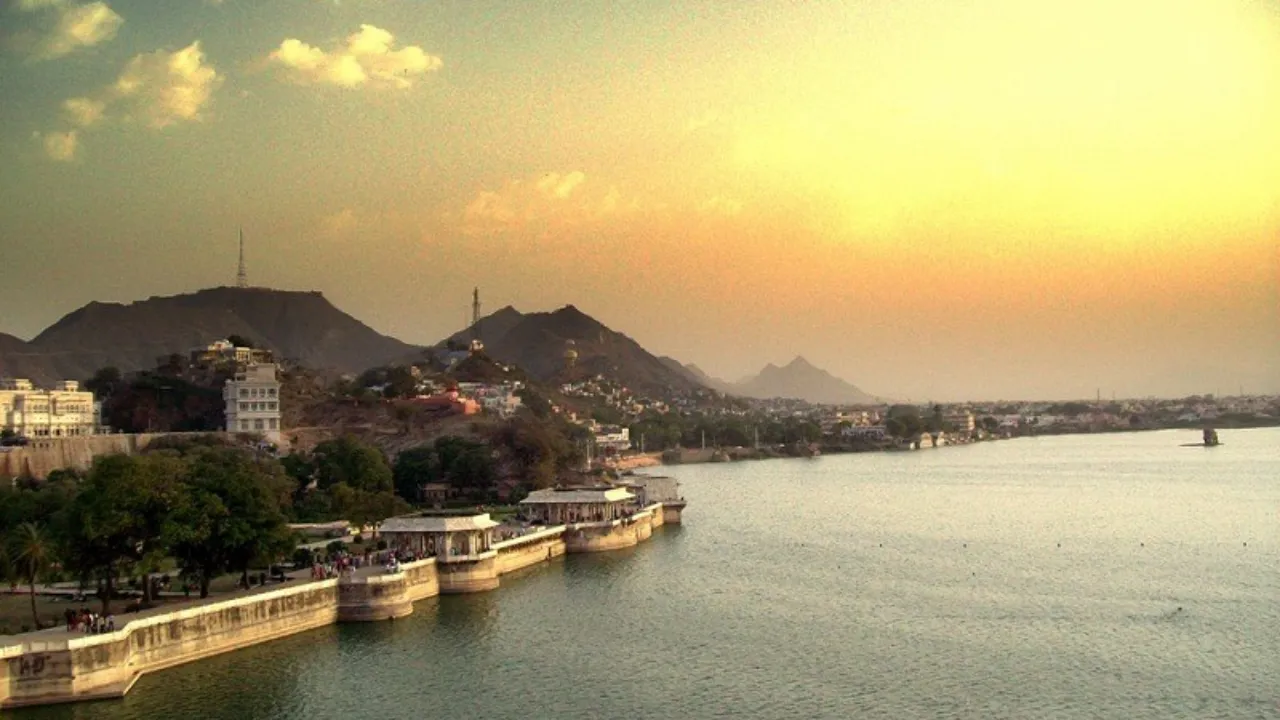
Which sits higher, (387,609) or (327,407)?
(327,407)

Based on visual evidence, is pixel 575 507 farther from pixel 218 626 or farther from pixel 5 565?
pixel 5 565

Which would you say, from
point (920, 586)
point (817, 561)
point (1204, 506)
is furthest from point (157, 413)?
point (1204, 506)

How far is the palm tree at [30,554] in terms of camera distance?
33.6 m

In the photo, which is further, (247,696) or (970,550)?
(970,550)

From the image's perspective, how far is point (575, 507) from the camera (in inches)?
2501

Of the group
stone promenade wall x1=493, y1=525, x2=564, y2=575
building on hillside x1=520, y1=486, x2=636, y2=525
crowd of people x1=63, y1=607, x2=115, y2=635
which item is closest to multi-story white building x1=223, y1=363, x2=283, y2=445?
building on hillside x1=520, y1=486, x2=636, y2=525

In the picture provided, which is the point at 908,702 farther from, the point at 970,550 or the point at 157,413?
the point at 157,413

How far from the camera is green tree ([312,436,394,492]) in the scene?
69.4 m

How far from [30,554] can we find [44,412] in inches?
2429

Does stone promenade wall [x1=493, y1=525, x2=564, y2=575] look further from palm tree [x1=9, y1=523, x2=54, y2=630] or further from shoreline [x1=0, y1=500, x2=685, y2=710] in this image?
palm tree [x1=9, y1=523, x2=54, y2=630]

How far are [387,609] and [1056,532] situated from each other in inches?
1632

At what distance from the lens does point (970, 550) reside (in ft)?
198

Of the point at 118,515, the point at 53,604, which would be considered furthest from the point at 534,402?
the point at 118,515

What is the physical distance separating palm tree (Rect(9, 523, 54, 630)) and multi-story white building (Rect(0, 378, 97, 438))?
171ft
